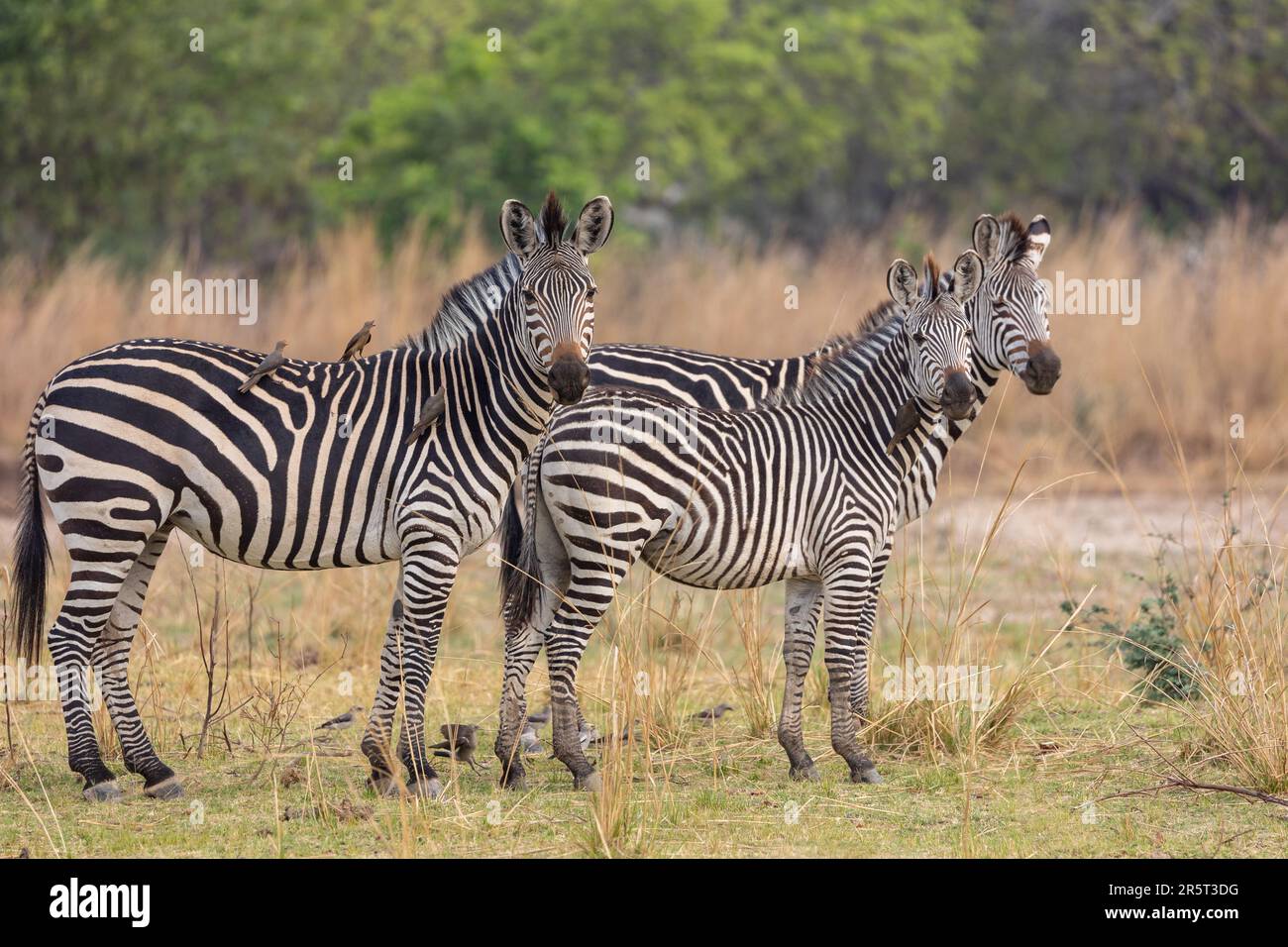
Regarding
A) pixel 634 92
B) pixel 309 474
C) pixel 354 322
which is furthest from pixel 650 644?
pixel 634 92

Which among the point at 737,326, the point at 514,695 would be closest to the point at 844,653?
the point at 514,695

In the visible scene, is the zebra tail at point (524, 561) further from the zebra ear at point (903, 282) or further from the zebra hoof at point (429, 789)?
the zebra ear at point (903, 282)

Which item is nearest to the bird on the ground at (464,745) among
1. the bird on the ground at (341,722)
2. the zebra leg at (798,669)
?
the bird on the ground at (341,722)

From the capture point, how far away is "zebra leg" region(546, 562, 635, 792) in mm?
6598

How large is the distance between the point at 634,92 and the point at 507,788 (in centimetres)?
2131

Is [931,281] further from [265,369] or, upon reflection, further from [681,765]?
[265,369]

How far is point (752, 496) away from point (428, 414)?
55.6 inches

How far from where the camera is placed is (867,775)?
22.8 ft

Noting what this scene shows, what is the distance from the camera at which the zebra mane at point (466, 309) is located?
6.79 m

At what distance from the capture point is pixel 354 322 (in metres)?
14.6

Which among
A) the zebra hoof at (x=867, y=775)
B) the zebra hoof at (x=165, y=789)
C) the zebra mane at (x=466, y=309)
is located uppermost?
the zebra mane at (x=466, y=309)

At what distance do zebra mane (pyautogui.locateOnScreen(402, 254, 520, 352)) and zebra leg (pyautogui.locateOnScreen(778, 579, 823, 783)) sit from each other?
6.16 feet
